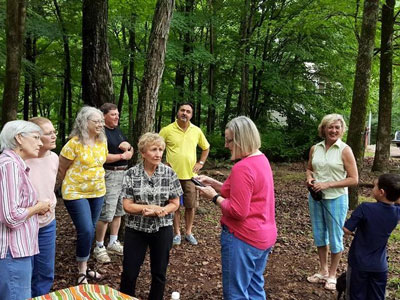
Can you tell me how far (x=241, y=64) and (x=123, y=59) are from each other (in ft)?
13.4

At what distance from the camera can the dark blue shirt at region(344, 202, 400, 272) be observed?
284cm

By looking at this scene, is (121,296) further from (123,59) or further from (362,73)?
(123,59)

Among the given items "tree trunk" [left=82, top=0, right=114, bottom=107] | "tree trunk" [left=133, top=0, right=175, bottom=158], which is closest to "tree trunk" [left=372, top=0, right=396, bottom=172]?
"tree trunk" [left=133, top=0, right=175, bottom=158]

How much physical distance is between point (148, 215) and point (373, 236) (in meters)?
1.86

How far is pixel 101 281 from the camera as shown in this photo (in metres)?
3.83

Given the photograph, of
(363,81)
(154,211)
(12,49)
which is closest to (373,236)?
(154,211)

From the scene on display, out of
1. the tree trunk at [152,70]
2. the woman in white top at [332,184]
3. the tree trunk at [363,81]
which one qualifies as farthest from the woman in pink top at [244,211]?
the tree trunk at [363,81]

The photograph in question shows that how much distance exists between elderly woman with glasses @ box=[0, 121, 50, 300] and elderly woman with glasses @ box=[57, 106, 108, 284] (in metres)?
1.15

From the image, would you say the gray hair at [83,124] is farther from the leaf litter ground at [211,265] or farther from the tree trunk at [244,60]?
the tree trunk at [244,60]

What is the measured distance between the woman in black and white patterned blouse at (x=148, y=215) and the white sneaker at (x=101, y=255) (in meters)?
1.27

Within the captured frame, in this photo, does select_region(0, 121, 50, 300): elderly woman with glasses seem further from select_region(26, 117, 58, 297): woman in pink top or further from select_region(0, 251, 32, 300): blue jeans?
select_region(26, 117, 58, 297): woman in pink top

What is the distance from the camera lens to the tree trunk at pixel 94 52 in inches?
182

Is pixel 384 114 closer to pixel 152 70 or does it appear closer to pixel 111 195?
pixel 152 70

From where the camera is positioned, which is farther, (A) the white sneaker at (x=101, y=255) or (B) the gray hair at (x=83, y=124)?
(A) the white sneaker at (x=101, y=255)
